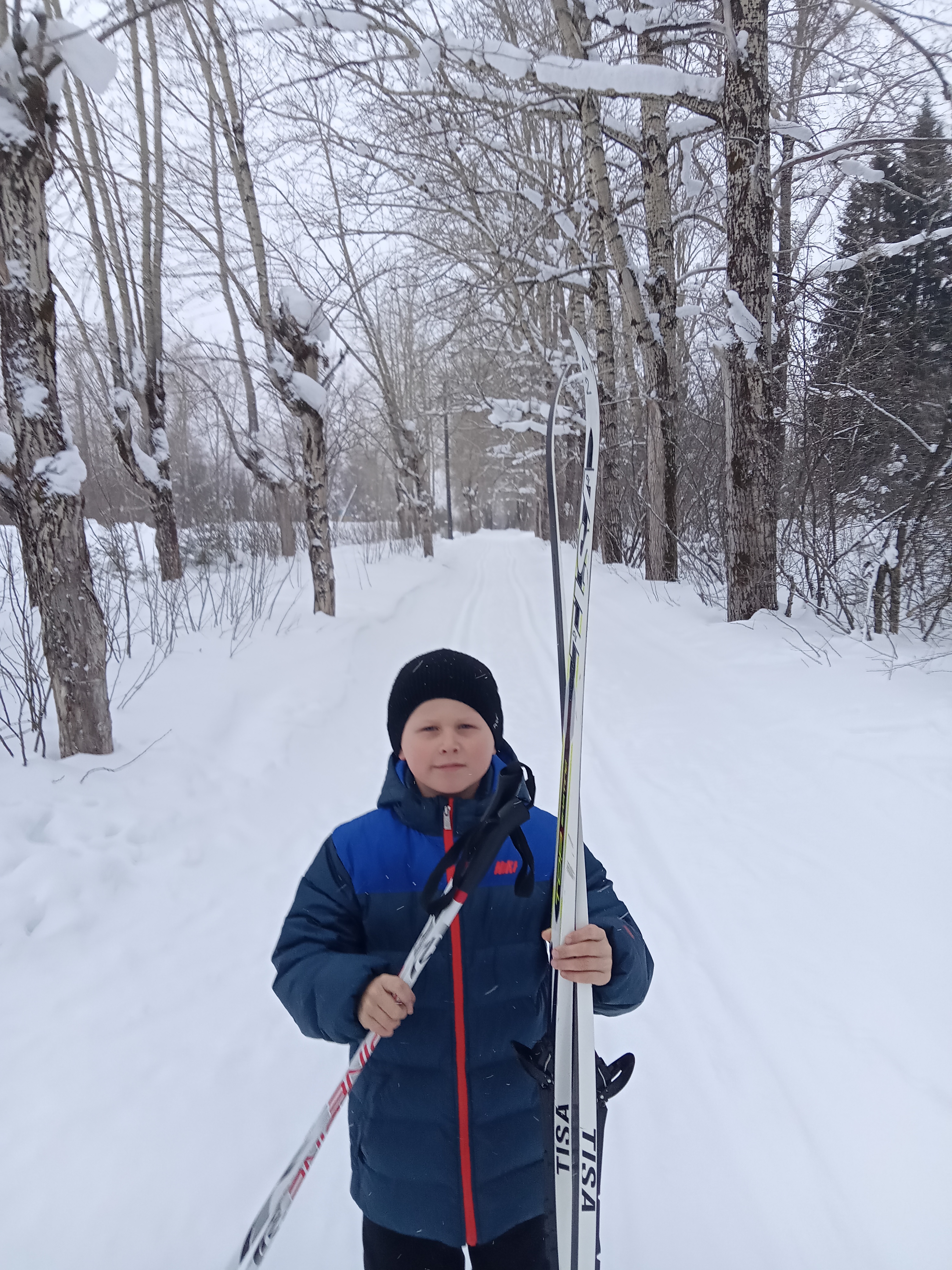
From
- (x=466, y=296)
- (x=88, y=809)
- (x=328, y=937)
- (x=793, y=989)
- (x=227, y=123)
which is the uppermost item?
(x=227, y=123)

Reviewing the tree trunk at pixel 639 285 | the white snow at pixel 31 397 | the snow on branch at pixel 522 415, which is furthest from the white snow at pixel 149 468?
the white snow at pixel 31 397

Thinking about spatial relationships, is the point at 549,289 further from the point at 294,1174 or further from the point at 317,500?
the point at 294,1174

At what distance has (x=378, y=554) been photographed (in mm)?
18125

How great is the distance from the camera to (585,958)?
3.72ft

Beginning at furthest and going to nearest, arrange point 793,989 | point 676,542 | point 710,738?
point 676,542 < point 710,738 < point 793,989

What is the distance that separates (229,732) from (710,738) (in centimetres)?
337

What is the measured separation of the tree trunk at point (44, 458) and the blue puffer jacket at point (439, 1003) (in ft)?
9.70

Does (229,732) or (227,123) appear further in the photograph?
(227,123)

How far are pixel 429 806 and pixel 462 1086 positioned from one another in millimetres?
516

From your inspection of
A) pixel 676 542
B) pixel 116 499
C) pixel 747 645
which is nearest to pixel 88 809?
pixel 747 645

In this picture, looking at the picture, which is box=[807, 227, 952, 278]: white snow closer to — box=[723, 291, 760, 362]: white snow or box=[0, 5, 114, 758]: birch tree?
box=[723, 291, 760, 362]: white snow

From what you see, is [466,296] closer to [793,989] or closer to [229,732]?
[229,732]

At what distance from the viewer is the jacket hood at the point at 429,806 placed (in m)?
1.35

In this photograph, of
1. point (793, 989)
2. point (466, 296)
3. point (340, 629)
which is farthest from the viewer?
point (466, 296)
